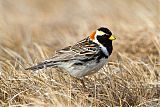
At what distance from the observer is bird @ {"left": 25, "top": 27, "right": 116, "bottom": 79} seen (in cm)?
527

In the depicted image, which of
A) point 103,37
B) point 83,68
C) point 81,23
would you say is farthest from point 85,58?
point 81,23

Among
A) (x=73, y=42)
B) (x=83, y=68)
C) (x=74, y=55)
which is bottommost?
(x=83, y=68)

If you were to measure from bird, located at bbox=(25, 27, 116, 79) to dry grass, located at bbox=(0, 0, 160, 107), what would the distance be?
0.41 feet

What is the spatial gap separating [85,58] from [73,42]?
2.65 m

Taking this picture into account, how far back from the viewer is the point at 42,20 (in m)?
11.1

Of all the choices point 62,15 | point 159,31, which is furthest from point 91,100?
point 62,15

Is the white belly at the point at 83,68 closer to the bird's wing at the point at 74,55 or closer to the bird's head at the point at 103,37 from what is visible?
the bird's wing at the point at 74,55

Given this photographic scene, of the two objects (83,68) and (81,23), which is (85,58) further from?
(81,23)

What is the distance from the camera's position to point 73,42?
313 inches

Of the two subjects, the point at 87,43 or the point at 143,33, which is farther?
the point at 143,33

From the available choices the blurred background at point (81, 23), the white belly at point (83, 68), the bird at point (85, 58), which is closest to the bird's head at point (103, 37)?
the bird at point (85, 58)

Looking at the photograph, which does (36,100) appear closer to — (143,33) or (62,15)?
(143,33)

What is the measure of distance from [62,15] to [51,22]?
34.7 inches

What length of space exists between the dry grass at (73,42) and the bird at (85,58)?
124 mm
